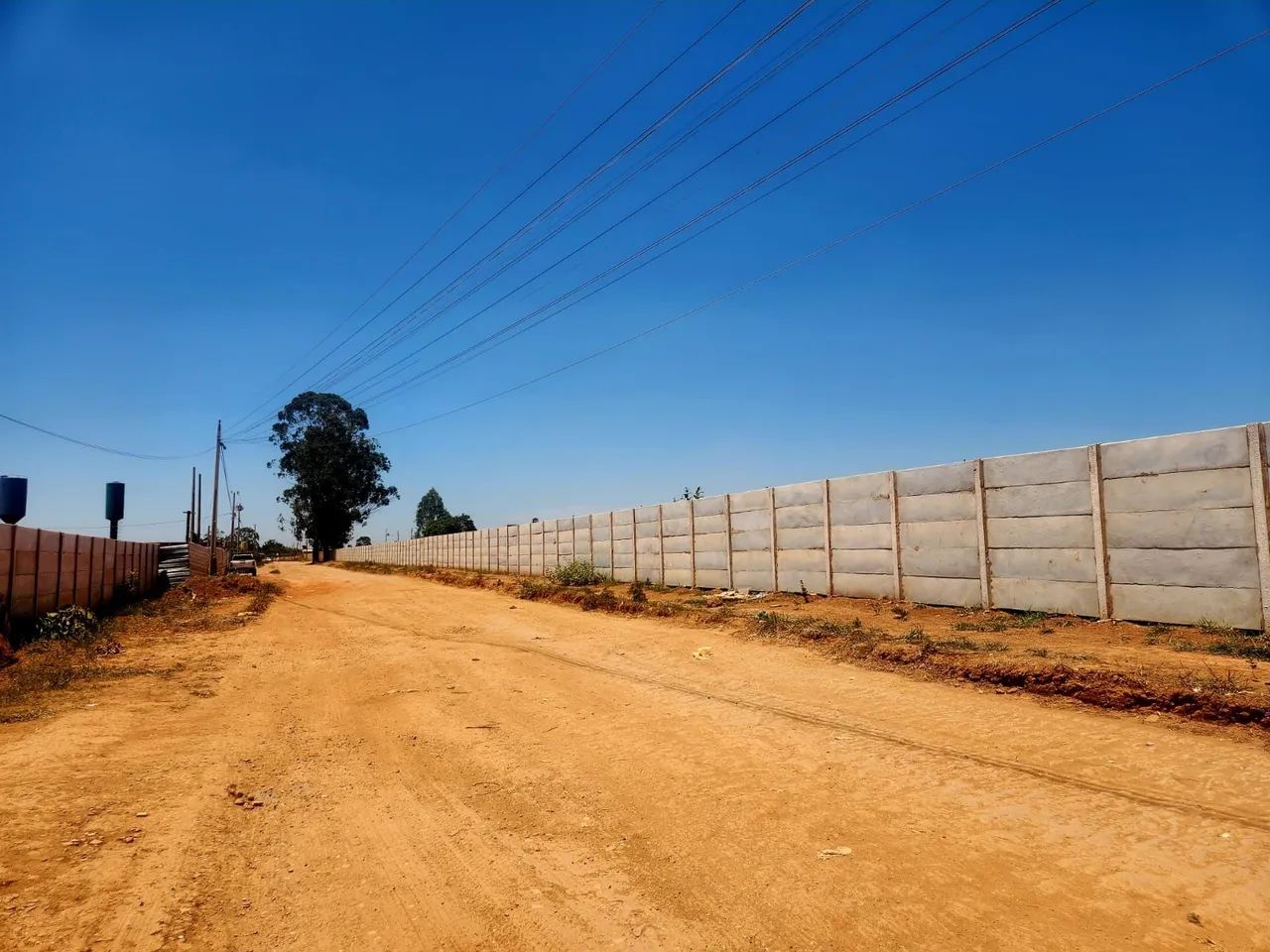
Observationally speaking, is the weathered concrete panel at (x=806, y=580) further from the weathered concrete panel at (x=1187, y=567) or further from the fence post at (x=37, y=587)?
the fence post at (x=37, y=587)

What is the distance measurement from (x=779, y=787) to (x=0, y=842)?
4742 millimetres

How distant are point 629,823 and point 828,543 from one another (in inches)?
472

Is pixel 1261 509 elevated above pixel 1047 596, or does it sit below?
above

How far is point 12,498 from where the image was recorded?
21797 mm

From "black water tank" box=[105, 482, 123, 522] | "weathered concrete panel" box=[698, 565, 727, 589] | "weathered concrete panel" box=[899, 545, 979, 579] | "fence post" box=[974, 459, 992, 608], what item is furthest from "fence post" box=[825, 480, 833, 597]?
"black water tank" box=[105, 482, 123, 522]

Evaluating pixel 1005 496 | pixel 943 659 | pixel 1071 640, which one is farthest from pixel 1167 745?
pixel 1005 496

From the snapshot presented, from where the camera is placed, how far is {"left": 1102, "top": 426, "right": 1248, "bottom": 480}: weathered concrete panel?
9062 millimetres

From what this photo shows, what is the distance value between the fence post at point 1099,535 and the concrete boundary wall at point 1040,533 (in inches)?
0.7

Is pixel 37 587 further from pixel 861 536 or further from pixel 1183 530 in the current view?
pixel 1183 530

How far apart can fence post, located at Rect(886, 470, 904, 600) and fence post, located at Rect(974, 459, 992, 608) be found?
5.77 feet

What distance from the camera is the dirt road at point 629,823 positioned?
326 cm

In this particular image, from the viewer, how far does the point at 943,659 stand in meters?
8.76

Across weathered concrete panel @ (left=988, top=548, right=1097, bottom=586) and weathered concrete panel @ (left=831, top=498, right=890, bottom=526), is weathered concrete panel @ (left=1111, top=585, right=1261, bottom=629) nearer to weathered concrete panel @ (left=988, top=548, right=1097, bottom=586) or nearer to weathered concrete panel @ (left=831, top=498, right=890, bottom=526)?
weathered concrete panel @ (left=988, top=548, right=1097, bottom=586)

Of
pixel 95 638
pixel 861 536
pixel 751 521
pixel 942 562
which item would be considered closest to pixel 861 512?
pixel 861 536
